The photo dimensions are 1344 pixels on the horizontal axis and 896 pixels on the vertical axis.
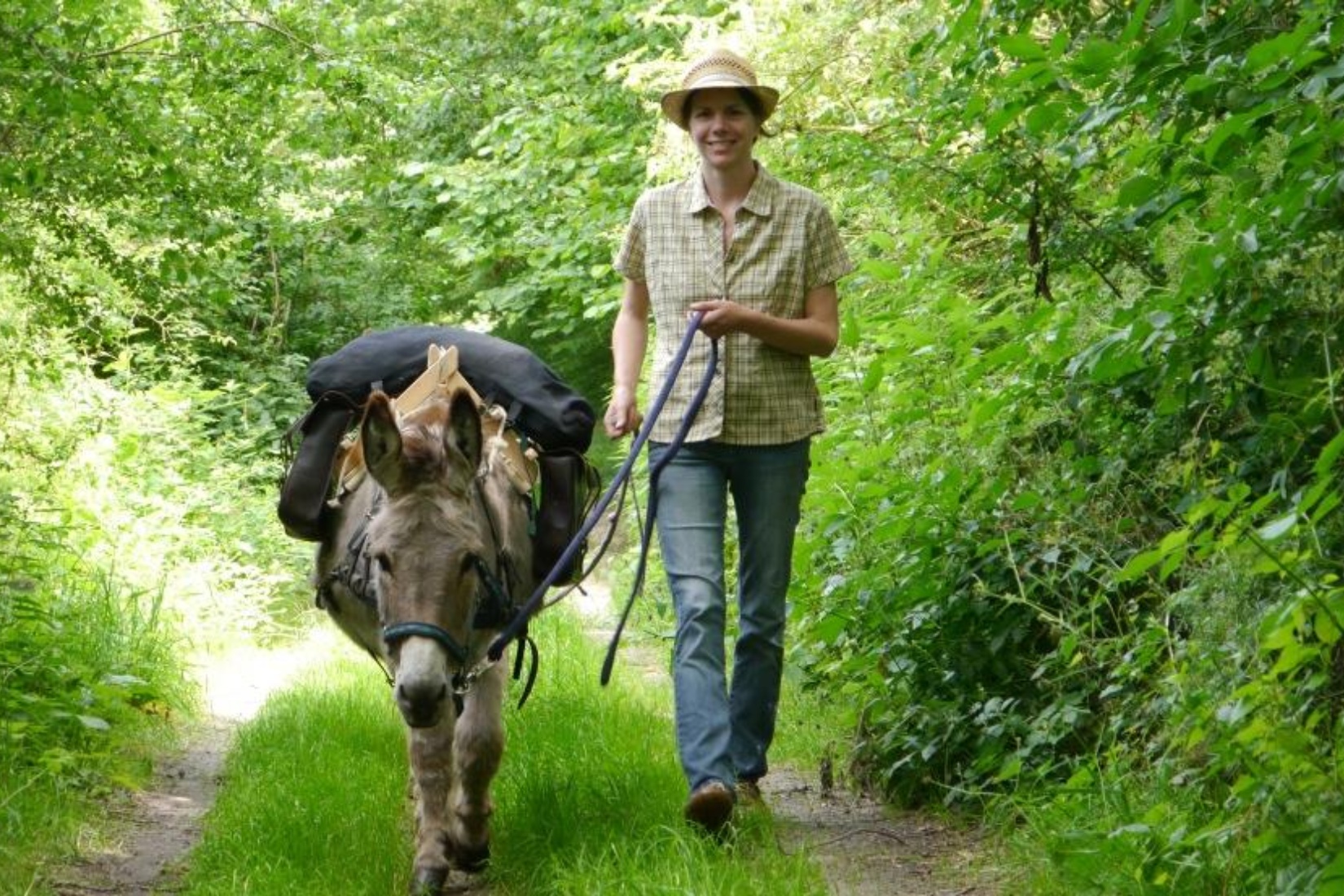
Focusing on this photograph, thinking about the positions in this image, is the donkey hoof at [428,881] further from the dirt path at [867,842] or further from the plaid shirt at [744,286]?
the plaid shirt at [744,286]

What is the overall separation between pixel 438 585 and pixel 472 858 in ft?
3.84

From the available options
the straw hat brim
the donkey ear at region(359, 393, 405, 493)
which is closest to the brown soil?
the donkey ear at region(359, 393, 405, 493)

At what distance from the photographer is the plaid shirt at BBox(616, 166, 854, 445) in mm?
5383

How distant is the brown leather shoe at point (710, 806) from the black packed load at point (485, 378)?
164cm

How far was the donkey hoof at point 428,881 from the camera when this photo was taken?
208 inches

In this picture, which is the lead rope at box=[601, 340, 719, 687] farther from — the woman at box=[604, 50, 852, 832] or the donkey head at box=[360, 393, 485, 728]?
the donkey head at box=[360, 393, 485, 728]

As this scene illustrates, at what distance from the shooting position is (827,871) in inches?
203

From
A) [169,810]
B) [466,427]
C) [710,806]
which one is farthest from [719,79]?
[169,810]

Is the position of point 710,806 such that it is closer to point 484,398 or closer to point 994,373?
point 484,398

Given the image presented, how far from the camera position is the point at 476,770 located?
223 inches

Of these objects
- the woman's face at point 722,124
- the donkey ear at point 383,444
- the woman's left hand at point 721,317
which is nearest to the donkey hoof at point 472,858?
the donkey ear at point 383,444

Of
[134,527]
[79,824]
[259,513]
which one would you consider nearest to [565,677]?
[79,824]

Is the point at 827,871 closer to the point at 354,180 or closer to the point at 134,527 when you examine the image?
the point at 134,527

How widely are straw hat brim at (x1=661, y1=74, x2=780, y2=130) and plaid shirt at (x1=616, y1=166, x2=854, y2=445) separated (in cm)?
23
